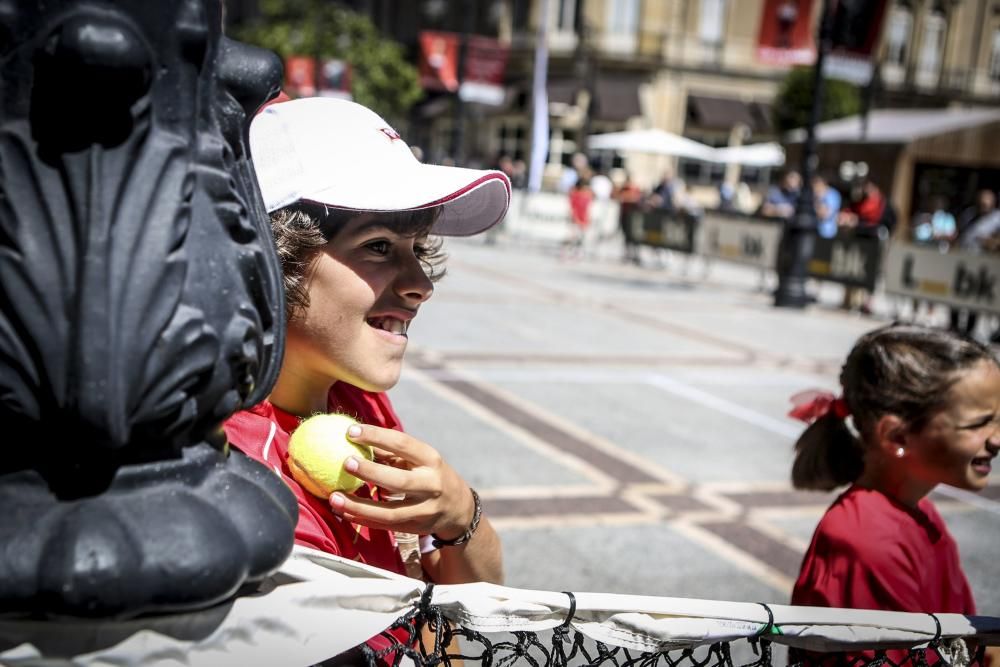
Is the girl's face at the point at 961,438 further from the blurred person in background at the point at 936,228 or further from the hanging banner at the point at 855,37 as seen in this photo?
the blurred person in background at the point at 936,228

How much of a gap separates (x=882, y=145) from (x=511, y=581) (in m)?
23.6

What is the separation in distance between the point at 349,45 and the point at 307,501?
3991 centimetres

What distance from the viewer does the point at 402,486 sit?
1253mm

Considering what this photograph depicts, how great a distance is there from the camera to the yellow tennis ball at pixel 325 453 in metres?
1.27

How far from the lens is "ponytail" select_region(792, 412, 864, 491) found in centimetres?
233

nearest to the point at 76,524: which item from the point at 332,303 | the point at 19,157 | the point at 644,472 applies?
the point at 19,157

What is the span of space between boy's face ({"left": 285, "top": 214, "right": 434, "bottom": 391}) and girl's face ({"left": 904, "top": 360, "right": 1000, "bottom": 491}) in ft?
4.42

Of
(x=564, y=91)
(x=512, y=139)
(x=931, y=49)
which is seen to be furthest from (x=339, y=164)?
(x=931, y=49)

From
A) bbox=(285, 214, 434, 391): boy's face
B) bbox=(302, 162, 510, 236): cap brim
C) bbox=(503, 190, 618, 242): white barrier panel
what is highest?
bbox=(302, 162, 510, 236): cap brim

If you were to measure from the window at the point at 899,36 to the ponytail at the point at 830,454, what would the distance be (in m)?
45.0

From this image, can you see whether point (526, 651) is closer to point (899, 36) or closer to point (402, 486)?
point (402, 486)

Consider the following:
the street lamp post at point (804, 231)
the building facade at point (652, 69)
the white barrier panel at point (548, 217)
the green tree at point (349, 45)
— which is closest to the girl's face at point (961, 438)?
the street lamp post at point (804, 231)

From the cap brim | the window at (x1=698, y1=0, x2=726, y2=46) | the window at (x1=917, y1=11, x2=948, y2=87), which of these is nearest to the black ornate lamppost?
the cap brim

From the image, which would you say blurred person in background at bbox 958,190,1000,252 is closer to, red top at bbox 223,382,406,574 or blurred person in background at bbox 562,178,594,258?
blurred person in background at bbox 562,178,594,258
